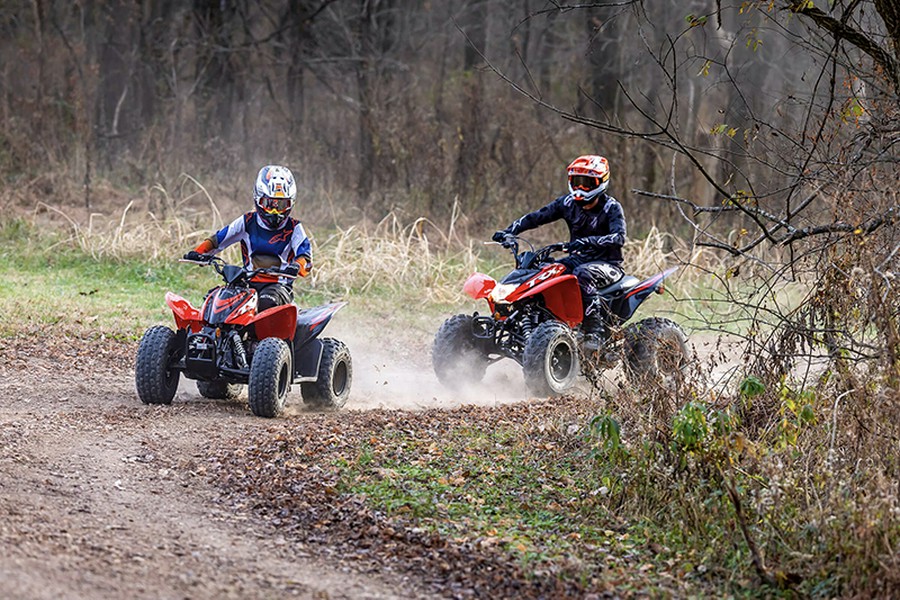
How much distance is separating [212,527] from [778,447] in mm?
3096

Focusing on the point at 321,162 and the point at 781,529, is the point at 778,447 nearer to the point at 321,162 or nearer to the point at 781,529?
the point at 781,529

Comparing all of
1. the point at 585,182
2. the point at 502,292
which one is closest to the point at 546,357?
the point at 502,292

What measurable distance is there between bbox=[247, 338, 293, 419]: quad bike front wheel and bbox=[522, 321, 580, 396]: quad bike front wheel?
224cm

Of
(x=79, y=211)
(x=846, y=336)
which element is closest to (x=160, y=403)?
(x=846, y=336)

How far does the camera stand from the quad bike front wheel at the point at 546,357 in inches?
393

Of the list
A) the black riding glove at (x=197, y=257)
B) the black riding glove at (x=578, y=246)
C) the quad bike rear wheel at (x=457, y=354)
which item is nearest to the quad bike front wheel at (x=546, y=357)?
the quad bike rear wheel at (x=457, y=354)

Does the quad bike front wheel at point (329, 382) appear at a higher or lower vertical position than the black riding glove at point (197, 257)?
lower

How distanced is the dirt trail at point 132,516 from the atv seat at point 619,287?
3.19 m

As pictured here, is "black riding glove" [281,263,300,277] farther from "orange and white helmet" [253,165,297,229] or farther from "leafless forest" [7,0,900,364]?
"leafless forest" [7,0,900,364]

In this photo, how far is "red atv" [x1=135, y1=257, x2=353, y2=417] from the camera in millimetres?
8742

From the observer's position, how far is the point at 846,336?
21.5 ft

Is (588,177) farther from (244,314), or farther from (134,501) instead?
(134,501)

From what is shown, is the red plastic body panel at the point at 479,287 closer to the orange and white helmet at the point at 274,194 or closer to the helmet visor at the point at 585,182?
the helmet visor at the point at 585,182

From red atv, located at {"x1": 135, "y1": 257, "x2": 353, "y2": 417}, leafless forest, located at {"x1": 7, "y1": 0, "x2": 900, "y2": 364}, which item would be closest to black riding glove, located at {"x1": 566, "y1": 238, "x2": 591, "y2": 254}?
leafless forest, located at {"x1": 7, "y1": 0, "x2": 900, "y2": 364}
